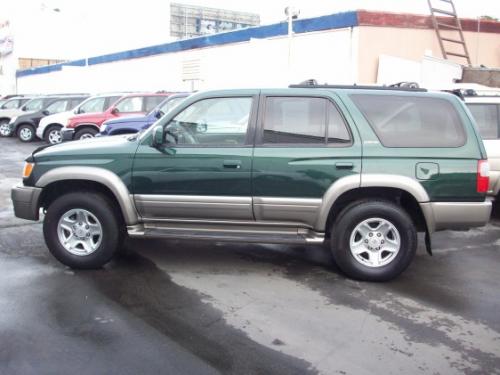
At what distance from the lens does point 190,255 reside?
594 centimetres

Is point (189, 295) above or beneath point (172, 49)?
beneath

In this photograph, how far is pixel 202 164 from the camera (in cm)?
511

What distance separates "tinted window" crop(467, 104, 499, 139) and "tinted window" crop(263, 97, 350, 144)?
3.46 meters

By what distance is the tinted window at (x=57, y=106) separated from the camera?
20.0 metres

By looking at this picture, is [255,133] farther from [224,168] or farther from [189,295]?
[189,295]

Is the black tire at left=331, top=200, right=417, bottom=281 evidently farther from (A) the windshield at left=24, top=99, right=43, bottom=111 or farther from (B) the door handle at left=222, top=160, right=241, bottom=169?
(A) the windshield at left=24, top=99, right=43, bottom=111

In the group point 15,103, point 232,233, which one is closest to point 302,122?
point 232,233

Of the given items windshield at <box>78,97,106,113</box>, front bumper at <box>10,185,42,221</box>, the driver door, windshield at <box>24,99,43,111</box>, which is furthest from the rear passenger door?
windshield at <box>24,99,43,111</box>

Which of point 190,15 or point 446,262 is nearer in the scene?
point 446,262

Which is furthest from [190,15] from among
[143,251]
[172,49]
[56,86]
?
[143,251]

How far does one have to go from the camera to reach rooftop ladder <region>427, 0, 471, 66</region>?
603 inches

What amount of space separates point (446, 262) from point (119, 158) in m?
3.65

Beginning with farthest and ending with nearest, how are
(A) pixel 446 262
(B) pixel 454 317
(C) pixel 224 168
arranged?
(A) pixel 446 262 → (C) pixel 224 168 → (B) pixel 454 317

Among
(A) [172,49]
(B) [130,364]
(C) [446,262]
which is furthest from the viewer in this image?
(A) [172,49]
